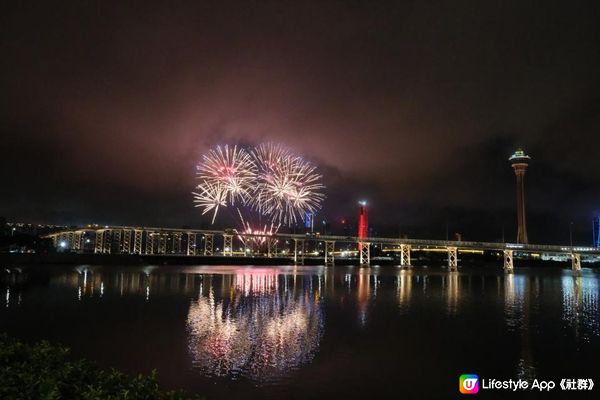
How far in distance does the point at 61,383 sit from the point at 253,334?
1613 centimetres

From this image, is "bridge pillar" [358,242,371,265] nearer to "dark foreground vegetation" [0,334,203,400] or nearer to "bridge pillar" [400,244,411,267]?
"bridge pillar" [400,244,411,267]

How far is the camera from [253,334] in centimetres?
2362

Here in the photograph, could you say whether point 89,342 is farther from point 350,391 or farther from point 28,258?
point 28,258

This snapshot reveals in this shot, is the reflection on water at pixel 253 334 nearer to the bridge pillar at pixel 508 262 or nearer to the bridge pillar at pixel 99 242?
the bridge pillar at pixel 508 262

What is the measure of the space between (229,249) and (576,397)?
15525 cm

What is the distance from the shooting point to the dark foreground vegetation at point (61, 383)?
7.50 meters

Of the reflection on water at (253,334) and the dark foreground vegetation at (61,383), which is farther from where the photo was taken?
the reflection on water at (253,334)

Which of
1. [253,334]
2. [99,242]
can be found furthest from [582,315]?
[99,242]

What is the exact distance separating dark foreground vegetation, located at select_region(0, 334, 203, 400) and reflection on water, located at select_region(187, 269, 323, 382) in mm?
7903

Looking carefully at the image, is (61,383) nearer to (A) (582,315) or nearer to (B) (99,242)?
(A) (582,315)

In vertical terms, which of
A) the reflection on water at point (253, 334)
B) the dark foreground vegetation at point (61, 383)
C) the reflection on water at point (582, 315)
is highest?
the dark foreground vegetation at point (61, 383)

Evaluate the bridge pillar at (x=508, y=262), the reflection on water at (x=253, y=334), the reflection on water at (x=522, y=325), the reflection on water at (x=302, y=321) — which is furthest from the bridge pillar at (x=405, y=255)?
the reflection on water at (x=253, y=334)

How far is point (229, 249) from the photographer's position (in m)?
166

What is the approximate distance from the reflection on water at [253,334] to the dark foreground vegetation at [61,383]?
790cm
